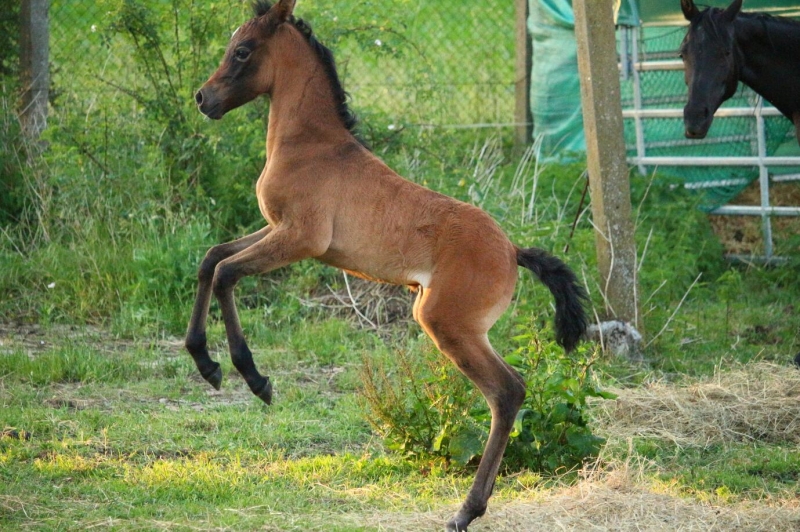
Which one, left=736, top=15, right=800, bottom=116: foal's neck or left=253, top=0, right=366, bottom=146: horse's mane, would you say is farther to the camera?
left=736, top=15, right=800, bottom=116: foal's neck

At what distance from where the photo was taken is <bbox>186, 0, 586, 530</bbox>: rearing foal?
14.6 feet

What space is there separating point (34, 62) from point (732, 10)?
20.0ft

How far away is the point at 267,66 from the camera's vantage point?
15.9 feet

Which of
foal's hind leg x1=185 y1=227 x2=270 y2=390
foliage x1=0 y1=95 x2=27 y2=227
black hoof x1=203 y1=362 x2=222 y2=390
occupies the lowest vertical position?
black hoof x1=203 y1=362 x2=222 y2=390

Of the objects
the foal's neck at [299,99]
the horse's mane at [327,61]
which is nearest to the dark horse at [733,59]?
the horse's mane at [327,61]

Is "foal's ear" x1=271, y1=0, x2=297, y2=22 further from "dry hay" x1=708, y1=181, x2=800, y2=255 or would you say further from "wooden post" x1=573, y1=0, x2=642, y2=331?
"dry hay" x1=708, y1=181, x2=800, y2=255

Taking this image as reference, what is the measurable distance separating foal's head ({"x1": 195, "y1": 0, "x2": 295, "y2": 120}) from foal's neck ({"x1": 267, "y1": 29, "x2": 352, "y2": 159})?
0.07 metres

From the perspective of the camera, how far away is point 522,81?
11.4m

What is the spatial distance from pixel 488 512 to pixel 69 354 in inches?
136

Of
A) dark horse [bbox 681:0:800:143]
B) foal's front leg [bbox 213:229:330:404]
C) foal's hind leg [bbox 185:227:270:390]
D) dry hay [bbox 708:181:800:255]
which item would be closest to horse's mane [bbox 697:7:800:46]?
dark horse [bbox 681:0:800:143]

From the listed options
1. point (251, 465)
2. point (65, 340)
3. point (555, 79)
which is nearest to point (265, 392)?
point (251, 465)

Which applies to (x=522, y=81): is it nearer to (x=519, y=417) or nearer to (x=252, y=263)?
(x=519, y=417)

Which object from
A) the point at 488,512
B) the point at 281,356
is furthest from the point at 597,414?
the point at 281,356

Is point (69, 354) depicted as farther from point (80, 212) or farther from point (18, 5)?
point (18, 5)
